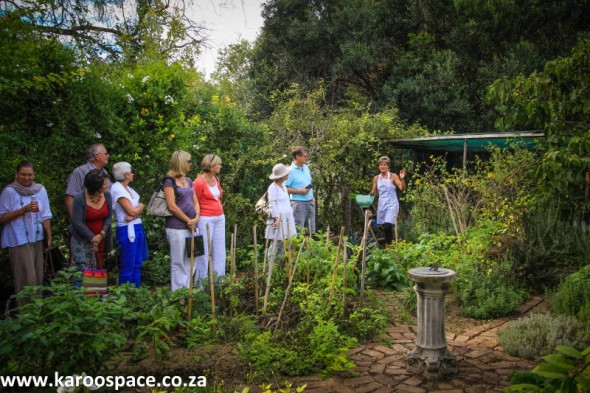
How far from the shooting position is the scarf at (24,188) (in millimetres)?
4969

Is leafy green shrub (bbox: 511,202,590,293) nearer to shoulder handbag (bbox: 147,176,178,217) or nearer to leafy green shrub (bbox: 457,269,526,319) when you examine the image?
leafy green shrub (bbox: 457,269,526,319)

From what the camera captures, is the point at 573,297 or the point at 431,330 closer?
the point at 431,330

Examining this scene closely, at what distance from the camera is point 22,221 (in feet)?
16.5

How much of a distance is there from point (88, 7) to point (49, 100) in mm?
2095

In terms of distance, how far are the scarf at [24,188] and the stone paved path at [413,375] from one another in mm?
3234

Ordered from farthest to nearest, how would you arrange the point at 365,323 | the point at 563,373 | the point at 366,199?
the point at 366,199 < the point at 365,323 < the point at 563,373

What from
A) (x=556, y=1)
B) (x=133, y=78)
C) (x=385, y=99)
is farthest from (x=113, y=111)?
(x=556, y=1)

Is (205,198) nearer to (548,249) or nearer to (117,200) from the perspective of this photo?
(117,200)

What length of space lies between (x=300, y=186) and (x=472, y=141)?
4.56 metres

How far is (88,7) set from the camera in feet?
23.2

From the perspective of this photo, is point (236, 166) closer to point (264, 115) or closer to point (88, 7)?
point (88, 7)

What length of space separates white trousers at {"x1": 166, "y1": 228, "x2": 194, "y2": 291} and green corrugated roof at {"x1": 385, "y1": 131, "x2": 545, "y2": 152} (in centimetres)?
569

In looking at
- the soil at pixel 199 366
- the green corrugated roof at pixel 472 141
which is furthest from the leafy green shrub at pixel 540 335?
the green corrugated roof at pixel 472 141
